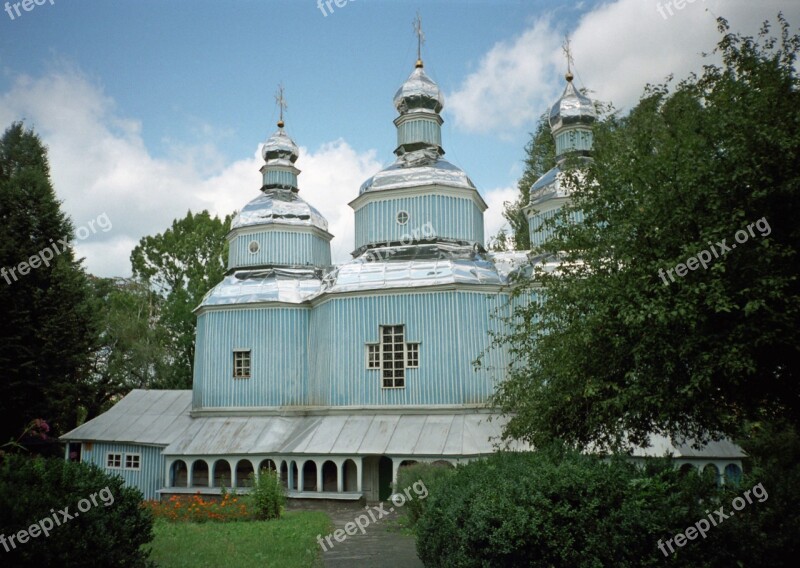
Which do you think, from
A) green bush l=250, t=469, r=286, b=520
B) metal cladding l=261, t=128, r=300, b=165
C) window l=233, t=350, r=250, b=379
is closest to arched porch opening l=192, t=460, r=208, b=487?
window l=233, t=350, r=250, b=379

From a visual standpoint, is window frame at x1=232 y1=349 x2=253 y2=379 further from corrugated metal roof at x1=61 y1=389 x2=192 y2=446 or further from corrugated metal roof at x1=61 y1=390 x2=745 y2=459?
corrugated metal roof at x1=61 y1=389 x2=192 y2=446

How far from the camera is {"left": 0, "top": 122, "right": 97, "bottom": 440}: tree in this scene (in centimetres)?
1653

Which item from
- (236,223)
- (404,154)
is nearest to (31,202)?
(236,223)

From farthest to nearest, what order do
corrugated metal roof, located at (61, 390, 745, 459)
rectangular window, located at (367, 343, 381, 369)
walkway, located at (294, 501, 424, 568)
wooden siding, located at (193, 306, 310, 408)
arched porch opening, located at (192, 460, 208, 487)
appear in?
wooden siding, located at (193, 306, 310, 408)
arched porch opening, located at (192, 460, 208, 487)
rectangular window, located at (367, 343, 381, 369)
corrugated metal roof, located at (61, 390, 745, 459)
walkway, located at (294, 501, 424, 568)

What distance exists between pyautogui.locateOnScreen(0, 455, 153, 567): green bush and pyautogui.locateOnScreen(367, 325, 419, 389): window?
1046cm

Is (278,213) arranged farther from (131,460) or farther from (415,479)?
(415,479)

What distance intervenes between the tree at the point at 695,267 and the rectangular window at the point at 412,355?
788 centimetres

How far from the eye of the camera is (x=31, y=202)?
18.5 m

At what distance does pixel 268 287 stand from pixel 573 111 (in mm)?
11425

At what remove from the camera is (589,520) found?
6.41m

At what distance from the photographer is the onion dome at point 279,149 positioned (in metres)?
24.3

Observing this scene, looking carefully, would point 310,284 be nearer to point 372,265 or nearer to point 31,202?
point 372,265

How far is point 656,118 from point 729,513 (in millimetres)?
6163

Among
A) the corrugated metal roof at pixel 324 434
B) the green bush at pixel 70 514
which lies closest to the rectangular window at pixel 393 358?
the corrugated metal roof at pixel 324 434
